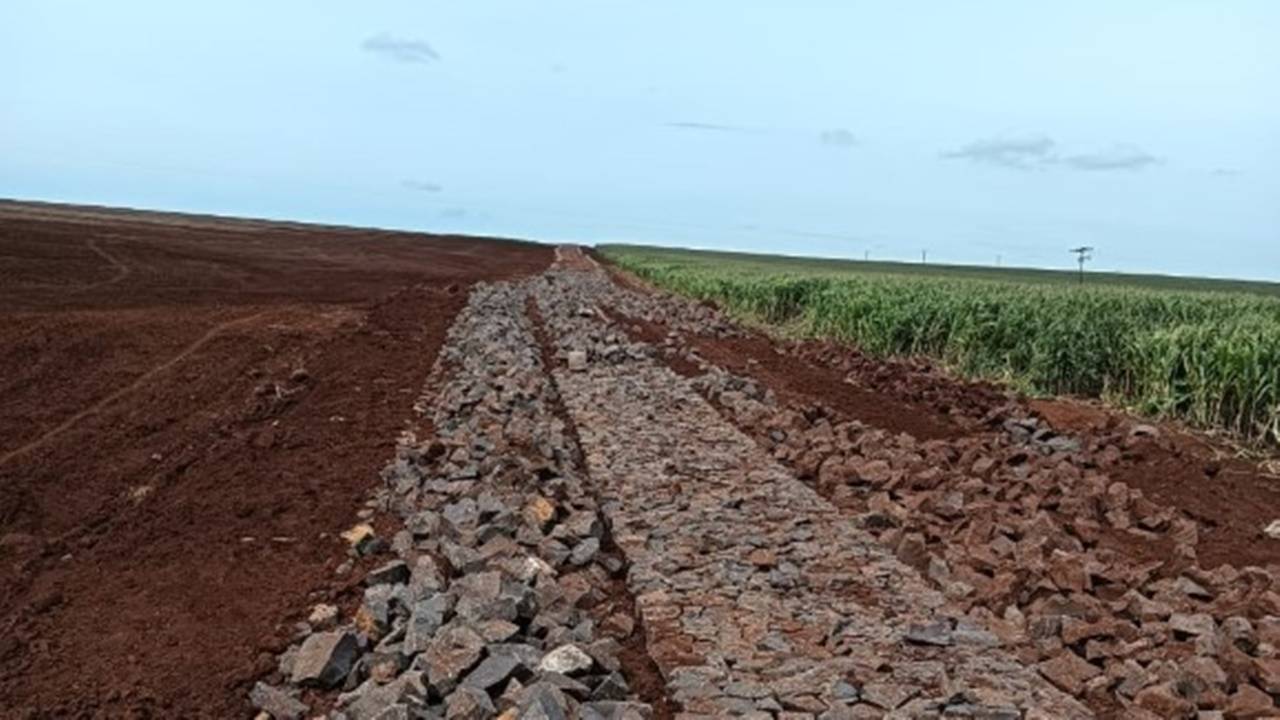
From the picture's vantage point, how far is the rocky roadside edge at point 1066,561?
18.5 feet

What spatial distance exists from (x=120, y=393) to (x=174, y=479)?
547 centimetres

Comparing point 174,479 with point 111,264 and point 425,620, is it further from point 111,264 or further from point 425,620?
point 111,264

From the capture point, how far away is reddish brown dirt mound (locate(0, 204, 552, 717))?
6227 mm

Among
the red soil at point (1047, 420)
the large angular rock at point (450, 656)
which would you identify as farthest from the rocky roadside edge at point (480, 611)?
the red soil at point (1047, 420)

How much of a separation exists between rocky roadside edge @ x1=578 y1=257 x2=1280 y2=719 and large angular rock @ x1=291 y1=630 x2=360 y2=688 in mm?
3593

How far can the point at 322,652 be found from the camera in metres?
5.92

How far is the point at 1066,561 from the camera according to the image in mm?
7176

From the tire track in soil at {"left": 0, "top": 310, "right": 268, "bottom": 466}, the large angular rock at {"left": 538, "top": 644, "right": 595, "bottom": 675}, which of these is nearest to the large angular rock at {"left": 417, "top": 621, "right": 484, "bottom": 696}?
the large angular rock at {"left": 538, "top": 644, "right": 595, "bottom": 675}

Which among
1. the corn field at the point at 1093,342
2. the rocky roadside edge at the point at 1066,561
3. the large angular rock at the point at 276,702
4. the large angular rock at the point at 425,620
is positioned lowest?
the large angular rock at the point at 276,702

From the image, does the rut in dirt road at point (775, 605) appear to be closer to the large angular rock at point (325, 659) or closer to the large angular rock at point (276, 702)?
the large angular rock at point (325, 659)

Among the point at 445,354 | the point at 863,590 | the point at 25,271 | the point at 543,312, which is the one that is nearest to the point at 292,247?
the point at 25,271

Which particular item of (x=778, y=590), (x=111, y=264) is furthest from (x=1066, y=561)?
(x=111, y=264)

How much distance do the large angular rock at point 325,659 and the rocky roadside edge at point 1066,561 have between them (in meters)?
3.59

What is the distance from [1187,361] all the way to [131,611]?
12.0 meters
